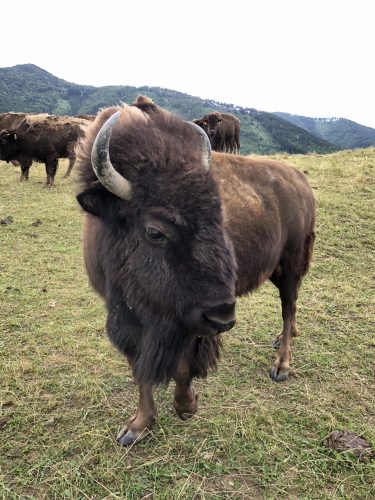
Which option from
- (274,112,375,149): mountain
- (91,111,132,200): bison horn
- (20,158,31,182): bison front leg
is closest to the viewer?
(91,111,132,200): bison horn

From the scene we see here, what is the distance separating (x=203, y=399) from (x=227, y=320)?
1601 millimetres

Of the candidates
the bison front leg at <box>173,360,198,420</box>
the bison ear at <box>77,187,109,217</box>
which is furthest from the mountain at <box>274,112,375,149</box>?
the bison ear at <box>77,187,109,217</box>

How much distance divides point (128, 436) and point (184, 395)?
50cm

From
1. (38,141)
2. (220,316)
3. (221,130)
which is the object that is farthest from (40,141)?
(220,316)

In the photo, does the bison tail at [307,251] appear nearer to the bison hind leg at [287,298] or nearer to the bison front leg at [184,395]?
the bison hind leg at [287,298]

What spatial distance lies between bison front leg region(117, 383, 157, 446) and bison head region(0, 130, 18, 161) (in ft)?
42.6

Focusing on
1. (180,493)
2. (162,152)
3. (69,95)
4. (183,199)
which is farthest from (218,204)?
(69,95)

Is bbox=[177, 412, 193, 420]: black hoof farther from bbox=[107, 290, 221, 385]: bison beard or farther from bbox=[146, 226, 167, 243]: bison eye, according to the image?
bbox=[146, 226, 167, 243]: bison eye

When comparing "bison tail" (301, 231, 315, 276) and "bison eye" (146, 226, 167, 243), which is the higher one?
"bison eye" (146, 226, 167, 243)

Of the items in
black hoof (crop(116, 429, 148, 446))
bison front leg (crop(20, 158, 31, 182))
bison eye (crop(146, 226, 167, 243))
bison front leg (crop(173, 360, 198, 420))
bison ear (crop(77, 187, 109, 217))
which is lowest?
bison front leg (crop(20, 158, 31, 182))

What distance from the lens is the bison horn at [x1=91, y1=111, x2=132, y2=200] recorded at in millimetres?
2174

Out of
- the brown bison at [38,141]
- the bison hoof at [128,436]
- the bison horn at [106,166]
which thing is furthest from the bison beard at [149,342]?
the brown bison at [38,141]

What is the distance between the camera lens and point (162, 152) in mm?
2395

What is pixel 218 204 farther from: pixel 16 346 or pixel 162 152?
pixel 16 346
